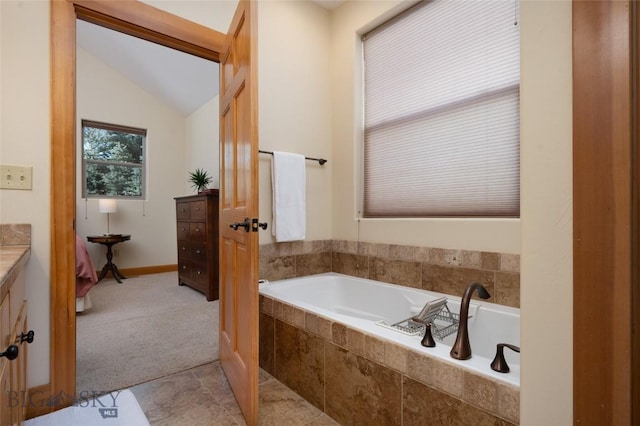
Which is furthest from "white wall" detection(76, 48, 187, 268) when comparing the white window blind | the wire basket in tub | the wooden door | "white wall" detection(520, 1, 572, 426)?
"white wall" detection(520, 1, 572, 426)

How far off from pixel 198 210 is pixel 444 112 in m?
3.05

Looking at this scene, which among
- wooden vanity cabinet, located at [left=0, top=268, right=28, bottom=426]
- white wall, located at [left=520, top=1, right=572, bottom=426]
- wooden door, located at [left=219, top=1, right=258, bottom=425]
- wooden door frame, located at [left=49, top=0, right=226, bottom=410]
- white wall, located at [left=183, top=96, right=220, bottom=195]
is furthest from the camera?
white wall, located at [left=183, top=96, right=220, bottom=195]

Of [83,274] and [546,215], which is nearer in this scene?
[546,215]

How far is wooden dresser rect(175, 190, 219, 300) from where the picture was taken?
12.3 ft

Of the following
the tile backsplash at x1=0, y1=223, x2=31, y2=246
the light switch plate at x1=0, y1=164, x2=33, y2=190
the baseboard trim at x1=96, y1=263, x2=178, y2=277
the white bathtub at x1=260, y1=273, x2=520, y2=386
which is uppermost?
the light switch plate at x1=0, y1=164, x2=33, y2=190

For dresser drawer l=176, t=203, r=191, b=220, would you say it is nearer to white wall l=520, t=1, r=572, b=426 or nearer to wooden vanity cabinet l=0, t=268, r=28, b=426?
wooden vanity cabinet l=0, t=268, r=28, b=426

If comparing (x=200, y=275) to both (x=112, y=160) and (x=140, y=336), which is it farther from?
(x=112, y=160)

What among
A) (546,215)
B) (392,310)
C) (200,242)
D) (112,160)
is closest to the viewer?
(546,215)

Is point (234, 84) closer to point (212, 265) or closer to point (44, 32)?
point (44, 32)

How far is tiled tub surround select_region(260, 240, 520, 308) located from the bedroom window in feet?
12.8

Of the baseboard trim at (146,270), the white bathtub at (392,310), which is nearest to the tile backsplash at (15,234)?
the white bathtub at (392,310)

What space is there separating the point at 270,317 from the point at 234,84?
1.40m

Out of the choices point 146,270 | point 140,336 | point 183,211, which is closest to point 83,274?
point 140,336

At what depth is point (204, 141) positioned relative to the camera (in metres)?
5.10
